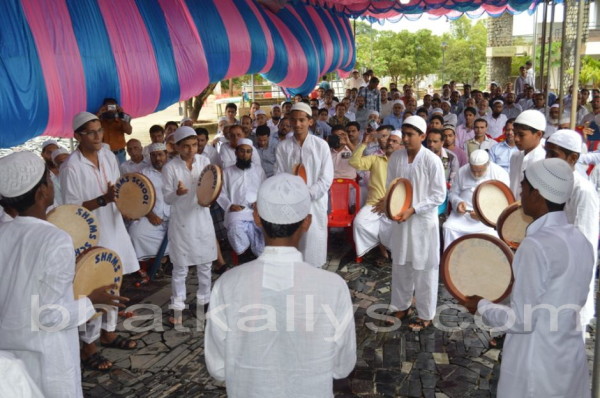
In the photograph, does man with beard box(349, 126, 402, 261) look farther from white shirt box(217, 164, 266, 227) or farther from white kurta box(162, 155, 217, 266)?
white kurta box(162, 155, 217, 266)

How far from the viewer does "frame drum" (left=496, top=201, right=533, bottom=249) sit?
11.5 feet

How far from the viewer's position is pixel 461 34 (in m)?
54.7

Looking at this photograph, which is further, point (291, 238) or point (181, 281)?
point (181, 281)

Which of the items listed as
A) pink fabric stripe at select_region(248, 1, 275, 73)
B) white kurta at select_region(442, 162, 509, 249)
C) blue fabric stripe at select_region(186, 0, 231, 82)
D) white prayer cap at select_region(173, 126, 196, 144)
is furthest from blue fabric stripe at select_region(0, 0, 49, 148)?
pink fabric stripe at select_region(248, 1, 275, 73)

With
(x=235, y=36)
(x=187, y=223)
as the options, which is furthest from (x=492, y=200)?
(x=235, y=36)

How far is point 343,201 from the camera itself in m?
6.57

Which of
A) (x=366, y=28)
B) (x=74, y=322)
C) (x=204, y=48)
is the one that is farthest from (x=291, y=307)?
(x=366, y=28)

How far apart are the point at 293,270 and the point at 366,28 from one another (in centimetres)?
5262

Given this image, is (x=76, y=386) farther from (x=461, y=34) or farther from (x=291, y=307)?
(x=461, y=34)

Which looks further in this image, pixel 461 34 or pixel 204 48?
pixel 461 34

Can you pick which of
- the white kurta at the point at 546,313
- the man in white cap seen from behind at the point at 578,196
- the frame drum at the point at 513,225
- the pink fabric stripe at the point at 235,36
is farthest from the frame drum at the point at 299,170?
the pink fabric stripe at the point at 235,36

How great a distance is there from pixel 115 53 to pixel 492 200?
157 inches

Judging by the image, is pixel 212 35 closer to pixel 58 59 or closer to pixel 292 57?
pixel 58 59

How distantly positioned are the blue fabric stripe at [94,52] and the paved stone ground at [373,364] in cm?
229
